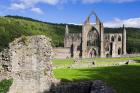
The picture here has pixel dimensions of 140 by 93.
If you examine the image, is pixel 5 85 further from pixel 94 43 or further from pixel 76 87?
pixel 94 43

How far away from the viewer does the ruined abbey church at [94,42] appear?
377ft

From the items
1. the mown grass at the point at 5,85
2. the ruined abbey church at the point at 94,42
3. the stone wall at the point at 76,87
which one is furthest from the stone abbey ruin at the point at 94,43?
the mown grass at the point at 5,85

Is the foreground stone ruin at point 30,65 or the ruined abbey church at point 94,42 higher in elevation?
the ruined abbey church at point 94,42

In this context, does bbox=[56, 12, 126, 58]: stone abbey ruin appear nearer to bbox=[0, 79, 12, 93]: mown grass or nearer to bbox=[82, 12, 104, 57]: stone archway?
bbox=[82, 12, 104, 57]: stone archway

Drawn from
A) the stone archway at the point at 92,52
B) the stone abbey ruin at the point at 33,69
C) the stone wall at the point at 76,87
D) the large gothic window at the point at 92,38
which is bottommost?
the stone wall at the point at 76,87

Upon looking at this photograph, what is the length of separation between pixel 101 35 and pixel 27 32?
38.8 meters

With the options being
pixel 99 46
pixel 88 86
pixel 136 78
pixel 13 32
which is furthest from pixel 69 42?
pixel 88 86

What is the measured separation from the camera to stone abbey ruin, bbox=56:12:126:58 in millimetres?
114625

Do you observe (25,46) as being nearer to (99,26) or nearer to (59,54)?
(59,54)

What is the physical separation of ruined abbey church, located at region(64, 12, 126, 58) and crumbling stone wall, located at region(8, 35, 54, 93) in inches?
3519

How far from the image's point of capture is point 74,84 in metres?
25.5

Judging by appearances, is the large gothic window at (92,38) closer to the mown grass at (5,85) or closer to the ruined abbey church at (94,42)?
the ruined abbey church at (94,42)

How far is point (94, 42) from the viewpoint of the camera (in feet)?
391

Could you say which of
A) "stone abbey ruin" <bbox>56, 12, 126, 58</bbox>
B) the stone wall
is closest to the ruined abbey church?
"stone abbey ruin" <bbox>56, 12, 126, 58</bbox>
